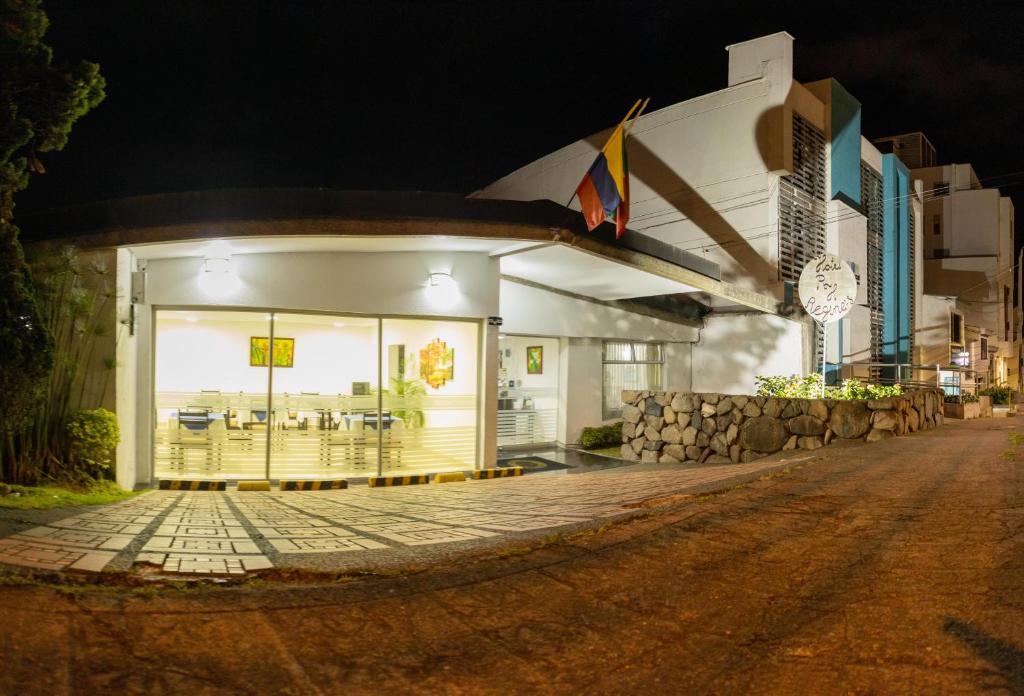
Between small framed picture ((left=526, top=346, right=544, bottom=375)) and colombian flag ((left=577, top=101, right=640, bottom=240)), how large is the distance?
480 centimetres

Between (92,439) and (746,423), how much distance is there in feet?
34.3

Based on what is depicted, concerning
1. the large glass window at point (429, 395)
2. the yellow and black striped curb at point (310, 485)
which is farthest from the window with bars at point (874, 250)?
the yellow and black striped curb at point (310, 485)

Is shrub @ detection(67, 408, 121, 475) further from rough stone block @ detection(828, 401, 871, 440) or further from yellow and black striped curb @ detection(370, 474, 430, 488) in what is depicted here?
rough stone block @ detection(828, 401, 871, 440)

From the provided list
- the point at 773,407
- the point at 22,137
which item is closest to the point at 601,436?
the point at 773,407

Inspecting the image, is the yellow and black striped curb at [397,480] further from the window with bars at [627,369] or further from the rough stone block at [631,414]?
the window with bars at [627,369]

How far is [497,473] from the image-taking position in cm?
1086

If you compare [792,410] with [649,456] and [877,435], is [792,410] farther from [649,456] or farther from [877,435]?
[649,456]

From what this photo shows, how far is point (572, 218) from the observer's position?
9.74 m

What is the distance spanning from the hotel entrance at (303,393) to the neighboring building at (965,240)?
33236mm

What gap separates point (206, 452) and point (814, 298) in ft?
38.6

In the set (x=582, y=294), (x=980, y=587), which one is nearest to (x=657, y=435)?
(x=582, y=294)

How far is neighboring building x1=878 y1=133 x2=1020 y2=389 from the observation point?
3475cm

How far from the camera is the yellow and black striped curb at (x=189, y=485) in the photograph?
29.8 ft

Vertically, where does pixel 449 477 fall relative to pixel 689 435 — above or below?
below
